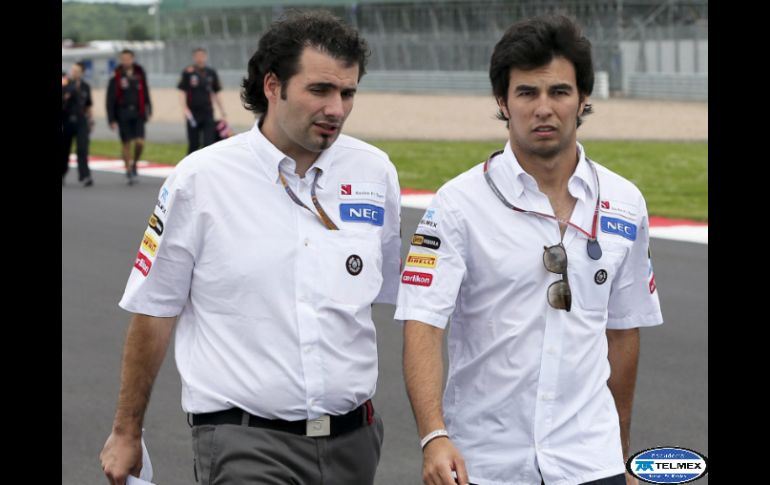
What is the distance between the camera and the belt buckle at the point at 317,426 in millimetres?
4012

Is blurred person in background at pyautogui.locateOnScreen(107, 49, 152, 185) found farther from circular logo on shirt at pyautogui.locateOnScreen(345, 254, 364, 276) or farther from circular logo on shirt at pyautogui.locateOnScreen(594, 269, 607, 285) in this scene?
circular logo on shirt at pyautogui.locateOnScreen(594, 269, 607, 285)

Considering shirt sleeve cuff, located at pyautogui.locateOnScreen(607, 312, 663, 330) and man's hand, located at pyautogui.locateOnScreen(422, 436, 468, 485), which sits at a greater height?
shirt sleeve cuff, located at pyautogui.locateOnScreen(607, 312, 663, 330)

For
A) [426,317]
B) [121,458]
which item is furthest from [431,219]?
[121,458]

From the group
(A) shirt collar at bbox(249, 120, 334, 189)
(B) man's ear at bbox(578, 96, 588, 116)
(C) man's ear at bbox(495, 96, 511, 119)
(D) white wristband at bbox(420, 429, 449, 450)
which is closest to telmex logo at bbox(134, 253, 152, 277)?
(A) shirt collar at bbox(249, 120, 334, 189)

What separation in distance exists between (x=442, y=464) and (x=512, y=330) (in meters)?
0.45

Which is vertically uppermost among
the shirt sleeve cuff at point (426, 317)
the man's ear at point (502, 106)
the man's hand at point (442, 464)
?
the man's ear at point (502, 106)

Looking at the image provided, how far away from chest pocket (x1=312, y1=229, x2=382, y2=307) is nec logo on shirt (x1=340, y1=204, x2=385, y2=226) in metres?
0.05

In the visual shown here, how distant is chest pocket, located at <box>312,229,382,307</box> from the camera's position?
13.3 feet

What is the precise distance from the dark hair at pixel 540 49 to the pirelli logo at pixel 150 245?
1.10 meters

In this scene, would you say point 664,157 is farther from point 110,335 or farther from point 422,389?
point 422,389

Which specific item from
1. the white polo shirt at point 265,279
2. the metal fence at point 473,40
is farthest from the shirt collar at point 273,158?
the metal fence at point 473,40

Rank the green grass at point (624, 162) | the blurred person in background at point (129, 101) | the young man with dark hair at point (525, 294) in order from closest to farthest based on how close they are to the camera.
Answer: the young man with dark hair at point (525, 294) → the green grass at point (624, 162) → the blurred person in background at point (129, 101)

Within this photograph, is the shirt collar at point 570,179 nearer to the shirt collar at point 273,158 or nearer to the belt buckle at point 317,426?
the shirt collar at point 273,158
